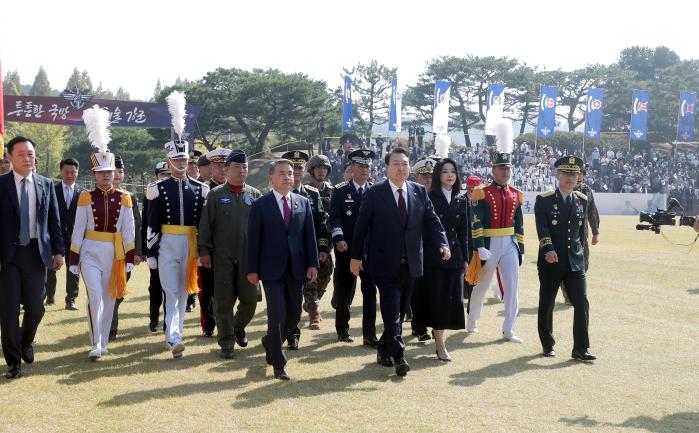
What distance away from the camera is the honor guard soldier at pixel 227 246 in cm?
810

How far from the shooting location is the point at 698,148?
208 feet

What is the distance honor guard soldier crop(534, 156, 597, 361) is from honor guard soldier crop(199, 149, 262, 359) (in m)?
3.09

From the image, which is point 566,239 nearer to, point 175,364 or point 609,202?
point 175,364

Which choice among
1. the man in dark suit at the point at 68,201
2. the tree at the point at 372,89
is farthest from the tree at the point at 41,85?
the man in dark suit at the point at 68,201

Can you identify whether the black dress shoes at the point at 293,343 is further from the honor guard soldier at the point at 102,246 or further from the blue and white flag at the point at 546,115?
the blue and white flag at the point at 546,115

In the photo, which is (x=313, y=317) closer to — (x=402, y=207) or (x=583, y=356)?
(x=402, y=207)

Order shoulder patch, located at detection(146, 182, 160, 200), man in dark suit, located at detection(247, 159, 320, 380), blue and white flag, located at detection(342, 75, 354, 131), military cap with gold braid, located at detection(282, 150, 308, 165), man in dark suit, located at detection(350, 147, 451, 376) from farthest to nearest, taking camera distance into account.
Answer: blue and white flag, located at detection(342, 75, 354, 131) < military cap with gold braid, located at detection(282, 150, 308, 165) < shoulder patch, located at detection(146, 182, 160, 200) < man in dark suit, located at detection(350, 147, 451, 376) < man in dark suit, located at detection(247, 159, 320, 380)

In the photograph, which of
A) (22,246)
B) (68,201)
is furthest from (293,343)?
(68,201)

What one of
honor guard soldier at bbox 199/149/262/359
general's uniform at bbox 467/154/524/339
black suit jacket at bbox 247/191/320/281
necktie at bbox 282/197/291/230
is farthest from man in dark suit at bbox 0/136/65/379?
general's uniform at bbox 467/154/524/339

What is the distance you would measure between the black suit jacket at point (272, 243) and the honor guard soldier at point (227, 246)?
901mm

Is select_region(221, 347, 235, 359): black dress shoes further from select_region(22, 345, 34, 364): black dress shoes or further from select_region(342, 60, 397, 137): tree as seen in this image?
select_region(342, 60, 397, 137): tree

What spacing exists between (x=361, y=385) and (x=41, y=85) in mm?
154727

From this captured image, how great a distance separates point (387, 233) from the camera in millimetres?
7445

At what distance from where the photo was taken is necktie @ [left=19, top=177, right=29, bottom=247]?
7.20m
